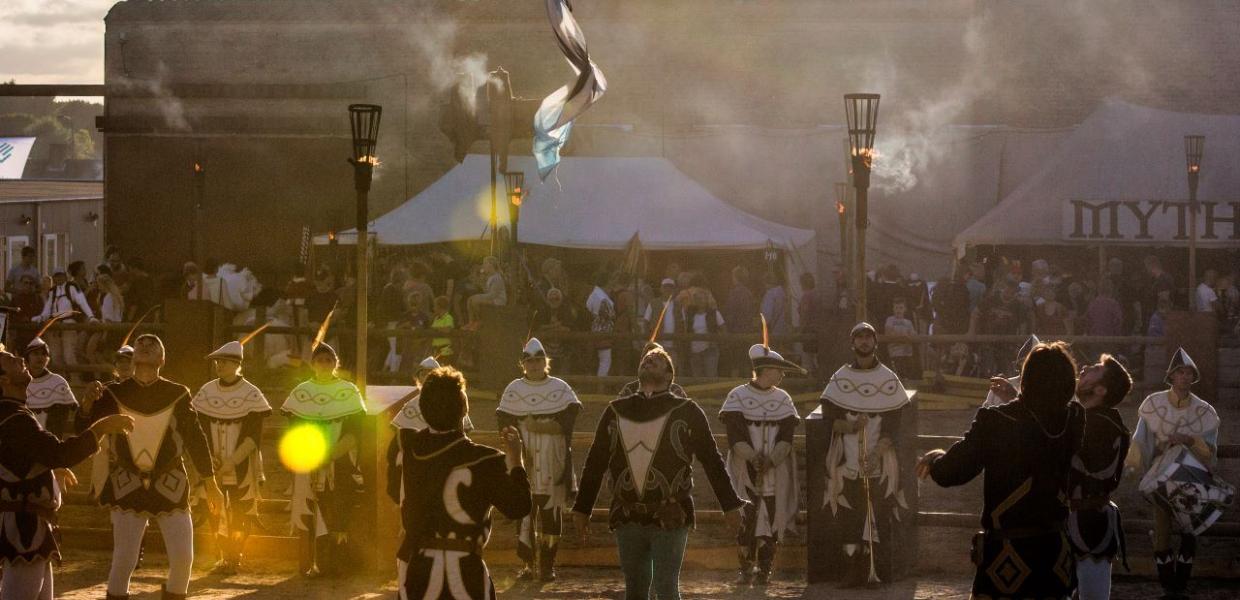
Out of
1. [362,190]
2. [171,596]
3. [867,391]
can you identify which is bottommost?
[171,596]

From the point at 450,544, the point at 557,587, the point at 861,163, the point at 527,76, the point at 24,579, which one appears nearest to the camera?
the point at 450,544

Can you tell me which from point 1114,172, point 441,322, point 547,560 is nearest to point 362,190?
point 547,560

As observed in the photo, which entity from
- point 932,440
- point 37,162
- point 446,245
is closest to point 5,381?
point 932,440

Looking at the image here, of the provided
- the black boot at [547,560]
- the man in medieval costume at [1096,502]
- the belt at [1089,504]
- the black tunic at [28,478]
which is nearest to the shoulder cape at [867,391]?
the black boot at [547,560]

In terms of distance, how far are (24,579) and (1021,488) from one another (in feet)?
15.7

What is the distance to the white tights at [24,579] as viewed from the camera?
25.8 ft

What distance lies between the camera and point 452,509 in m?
6.42

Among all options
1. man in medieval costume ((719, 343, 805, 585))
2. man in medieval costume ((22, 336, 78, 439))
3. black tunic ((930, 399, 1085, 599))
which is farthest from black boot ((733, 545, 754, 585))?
man in medieval costume ((22, 336, 78, 439))

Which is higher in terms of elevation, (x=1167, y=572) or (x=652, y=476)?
(x=652, y=476)

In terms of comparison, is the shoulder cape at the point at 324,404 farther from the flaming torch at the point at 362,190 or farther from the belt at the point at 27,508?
the belt at the point at 27,508

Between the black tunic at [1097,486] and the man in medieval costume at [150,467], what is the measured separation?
4667mm

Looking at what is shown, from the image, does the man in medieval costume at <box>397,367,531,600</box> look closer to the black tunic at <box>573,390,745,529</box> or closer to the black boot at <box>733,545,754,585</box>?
the black tunic at <box>573,390,745,529</box>

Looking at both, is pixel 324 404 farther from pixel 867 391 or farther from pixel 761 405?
pixel 867 391

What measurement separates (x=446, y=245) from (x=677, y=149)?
8.00 m
